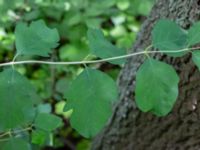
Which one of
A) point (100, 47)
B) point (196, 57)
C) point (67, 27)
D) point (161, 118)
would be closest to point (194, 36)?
point (196, 57)

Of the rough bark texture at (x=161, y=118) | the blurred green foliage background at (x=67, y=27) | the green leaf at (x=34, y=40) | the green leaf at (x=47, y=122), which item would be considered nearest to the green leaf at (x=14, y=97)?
the green leaf at (x=34, y=40)

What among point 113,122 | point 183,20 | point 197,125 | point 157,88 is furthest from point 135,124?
point 157,88

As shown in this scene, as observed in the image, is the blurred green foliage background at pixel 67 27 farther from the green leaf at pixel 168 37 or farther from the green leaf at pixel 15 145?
the green leaf at pixel 168 37

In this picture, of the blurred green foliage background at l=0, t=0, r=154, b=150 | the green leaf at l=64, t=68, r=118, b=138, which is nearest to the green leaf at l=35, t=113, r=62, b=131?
the green leaf at l=64, t=68, r=118, b=138

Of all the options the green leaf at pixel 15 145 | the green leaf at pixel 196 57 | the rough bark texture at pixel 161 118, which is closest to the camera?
the green leaf at pixel 196 57

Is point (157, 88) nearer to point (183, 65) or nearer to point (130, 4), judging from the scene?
point (183, 65)

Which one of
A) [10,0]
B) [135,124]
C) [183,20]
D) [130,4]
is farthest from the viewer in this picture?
[130,4]
